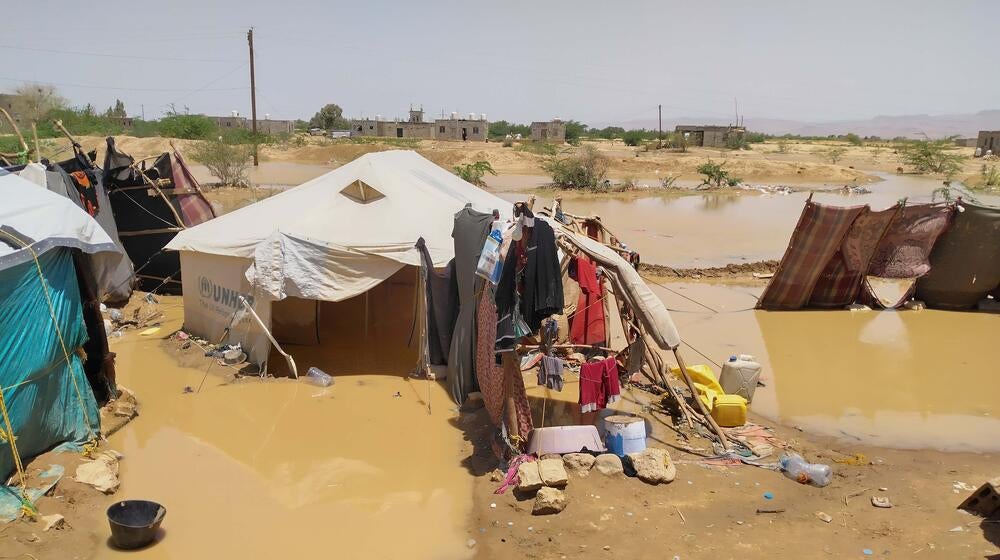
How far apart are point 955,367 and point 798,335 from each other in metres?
1.96

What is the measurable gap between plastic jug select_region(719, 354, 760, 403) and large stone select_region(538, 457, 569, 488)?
2564 mm

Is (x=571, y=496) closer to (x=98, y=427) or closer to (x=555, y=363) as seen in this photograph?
(x=555, y=363)

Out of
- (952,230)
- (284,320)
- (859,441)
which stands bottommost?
(859,441)

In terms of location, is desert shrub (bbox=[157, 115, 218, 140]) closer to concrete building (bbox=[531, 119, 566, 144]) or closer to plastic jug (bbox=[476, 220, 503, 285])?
concrete building (bbox=[531, 119, 566, 144])

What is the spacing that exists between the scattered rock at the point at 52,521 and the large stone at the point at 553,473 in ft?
11.2

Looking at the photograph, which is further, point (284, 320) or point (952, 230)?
point (952, 230)

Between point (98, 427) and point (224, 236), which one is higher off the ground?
point (224, 236)

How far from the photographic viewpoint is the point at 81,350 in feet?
20.6

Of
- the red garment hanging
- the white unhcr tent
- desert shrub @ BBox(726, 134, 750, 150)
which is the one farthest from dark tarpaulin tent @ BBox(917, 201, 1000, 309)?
desert shrub @ BBox(726, 134, 750, 150)

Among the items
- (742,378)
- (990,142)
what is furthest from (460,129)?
(742,378)

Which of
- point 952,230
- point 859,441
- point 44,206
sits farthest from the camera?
point 952,230

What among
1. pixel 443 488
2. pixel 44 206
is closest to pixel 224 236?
pixel 44 206

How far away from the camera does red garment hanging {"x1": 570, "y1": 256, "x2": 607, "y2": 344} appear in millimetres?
7715

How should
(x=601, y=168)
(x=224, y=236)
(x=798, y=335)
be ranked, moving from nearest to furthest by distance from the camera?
(x=224, y=236) → (x=798, y=335) → (x=601, y=168)
